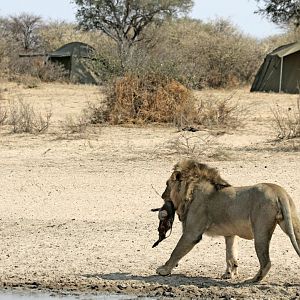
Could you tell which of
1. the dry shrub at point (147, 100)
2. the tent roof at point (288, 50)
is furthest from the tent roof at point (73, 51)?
the dry shrub at point (147, 100)

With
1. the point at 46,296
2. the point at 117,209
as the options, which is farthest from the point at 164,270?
the point at 117,209

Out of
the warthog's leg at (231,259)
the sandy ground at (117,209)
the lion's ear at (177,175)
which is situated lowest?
the sandy ground at (117,209)

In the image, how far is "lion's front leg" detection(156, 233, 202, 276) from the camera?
758cm

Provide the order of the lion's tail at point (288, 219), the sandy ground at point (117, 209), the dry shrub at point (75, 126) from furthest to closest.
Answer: the dry shrub at point (75, 126), the sandy ground at point (117, 209), the lion's tail at point (288, 219)

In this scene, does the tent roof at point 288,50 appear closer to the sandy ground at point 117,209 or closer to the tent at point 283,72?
the tent at point 283,72

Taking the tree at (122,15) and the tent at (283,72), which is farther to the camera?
the tree at (122,15)

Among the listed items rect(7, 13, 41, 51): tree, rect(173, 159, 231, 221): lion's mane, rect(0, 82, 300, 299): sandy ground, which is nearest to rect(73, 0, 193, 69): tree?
rect(7, 13, 41, 51): tree

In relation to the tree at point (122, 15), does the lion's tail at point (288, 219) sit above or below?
below

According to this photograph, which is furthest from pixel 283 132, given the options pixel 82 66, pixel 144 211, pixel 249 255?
pixel 82 66

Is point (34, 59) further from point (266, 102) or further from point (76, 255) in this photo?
point (76, 255)

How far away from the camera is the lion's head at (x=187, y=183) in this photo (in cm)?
775

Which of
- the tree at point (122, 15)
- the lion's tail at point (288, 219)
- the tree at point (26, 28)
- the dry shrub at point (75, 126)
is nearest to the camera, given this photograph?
the lion's tail at point (288, 219)

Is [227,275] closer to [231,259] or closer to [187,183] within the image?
[231,259]

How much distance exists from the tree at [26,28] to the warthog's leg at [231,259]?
55.3 m
